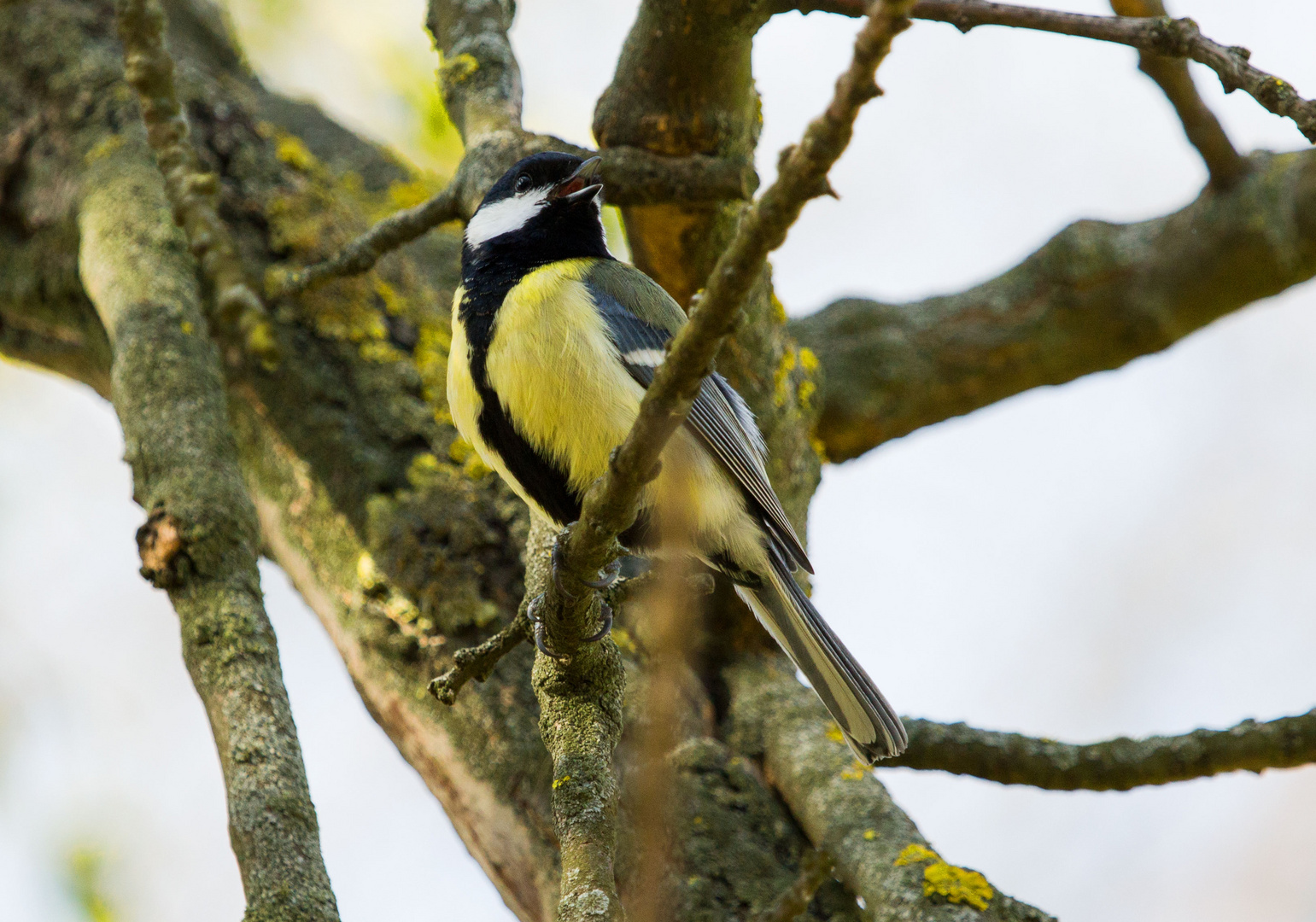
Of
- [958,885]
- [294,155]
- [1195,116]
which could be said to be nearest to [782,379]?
[958,885]

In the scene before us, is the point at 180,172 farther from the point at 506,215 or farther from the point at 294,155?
the point at 294,155

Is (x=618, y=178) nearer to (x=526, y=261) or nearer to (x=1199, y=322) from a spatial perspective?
(x=526, y=261)

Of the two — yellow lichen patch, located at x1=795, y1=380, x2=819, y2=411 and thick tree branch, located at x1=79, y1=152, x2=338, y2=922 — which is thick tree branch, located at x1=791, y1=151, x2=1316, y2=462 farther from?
thick tree branch, located at x1=79, y1=152, x2=338, y2=922

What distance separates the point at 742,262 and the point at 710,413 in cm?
119

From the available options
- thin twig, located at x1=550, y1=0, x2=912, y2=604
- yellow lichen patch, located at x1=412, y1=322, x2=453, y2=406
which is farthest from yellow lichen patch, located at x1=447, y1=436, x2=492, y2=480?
thin twig, located at x1=550, y1=0, x2=912, y2=604

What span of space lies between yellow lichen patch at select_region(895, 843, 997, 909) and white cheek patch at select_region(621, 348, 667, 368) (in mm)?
1094

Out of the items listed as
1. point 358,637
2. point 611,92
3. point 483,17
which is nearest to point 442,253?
point 483,17

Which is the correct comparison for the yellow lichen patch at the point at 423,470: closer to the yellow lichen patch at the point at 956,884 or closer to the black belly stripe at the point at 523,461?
the black belly stripe at the point at 523,461

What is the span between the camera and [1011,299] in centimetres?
365

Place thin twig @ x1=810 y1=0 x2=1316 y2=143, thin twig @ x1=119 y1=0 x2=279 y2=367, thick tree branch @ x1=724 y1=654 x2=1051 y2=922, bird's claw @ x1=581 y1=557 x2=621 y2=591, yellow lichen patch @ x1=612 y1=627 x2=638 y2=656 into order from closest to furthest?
1. thin twig @ x1=810 y1=0 x2=1316 y2=143
2. bird's claw @ x1=581 y1=557 x2=621 y2=591
3. thick tree branch @ x1=724 y1=654 x2=1051 y2=922
4. thin twig @ x1=119 y1=0 x2=279 y2=367
5. yellow lichen patch @ x1=612 y1=627 x2=638 y2=656

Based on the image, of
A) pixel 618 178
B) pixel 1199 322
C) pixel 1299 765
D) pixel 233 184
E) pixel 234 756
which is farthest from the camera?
pixel 1199 322

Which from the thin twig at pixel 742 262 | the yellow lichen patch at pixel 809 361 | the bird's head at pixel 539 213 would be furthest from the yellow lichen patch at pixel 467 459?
the thin twig at pixel 742 262

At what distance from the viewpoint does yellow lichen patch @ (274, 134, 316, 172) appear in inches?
Answer: 133

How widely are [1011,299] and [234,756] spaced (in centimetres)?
277
